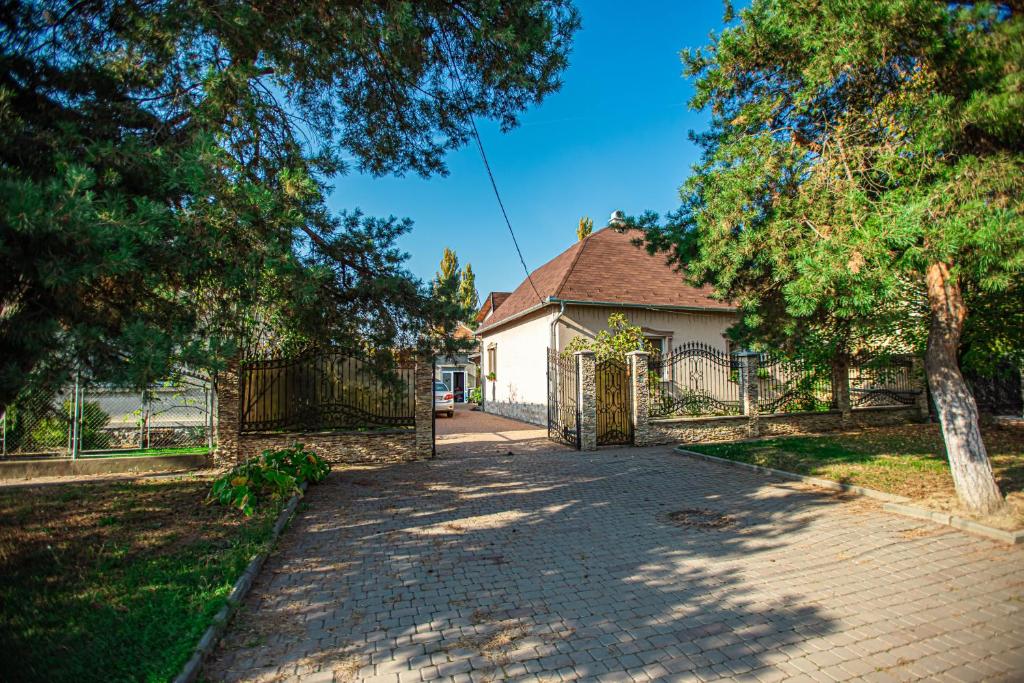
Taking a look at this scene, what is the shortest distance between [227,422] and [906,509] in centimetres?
1150

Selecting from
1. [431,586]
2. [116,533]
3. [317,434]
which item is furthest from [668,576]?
[317,434]

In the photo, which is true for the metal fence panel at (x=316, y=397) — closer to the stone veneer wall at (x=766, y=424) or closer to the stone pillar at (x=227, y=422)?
the stone pillar at (x=227, y=422)

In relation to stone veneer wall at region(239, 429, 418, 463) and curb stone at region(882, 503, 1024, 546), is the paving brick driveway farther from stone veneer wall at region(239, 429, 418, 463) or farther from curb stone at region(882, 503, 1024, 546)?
stone veneer wall at region(239, 429, 418, 463)

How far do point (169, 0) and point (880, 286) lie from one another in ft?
25.8

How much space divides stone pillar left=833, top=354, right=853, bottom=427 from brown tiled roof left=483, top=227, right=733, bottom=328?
3806 mm

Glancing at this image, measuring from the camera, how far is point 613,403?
12828 mm

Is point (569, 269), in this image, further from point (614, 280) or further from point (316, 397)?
point (316, 397)

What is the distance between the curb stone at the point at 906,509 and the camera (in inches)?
219

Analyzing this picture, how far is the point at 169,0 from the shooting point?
200 inches

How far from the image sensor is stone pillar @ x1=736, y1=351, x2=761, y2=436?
13.6m

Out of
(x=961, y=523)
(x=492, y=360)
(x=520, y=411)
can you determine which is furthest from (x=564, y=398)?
(x=492, y=360)

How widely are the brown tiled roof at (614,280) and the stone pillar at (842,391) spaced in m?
3.81

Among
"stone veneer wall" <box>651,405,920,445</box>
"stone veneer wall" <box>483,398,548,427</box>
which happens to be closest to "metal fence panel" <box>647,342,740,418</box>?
"stone veneer wall" <box>651,405,920,445</box>

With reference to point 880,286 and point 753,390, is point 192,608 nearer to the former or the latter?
point 880,286
